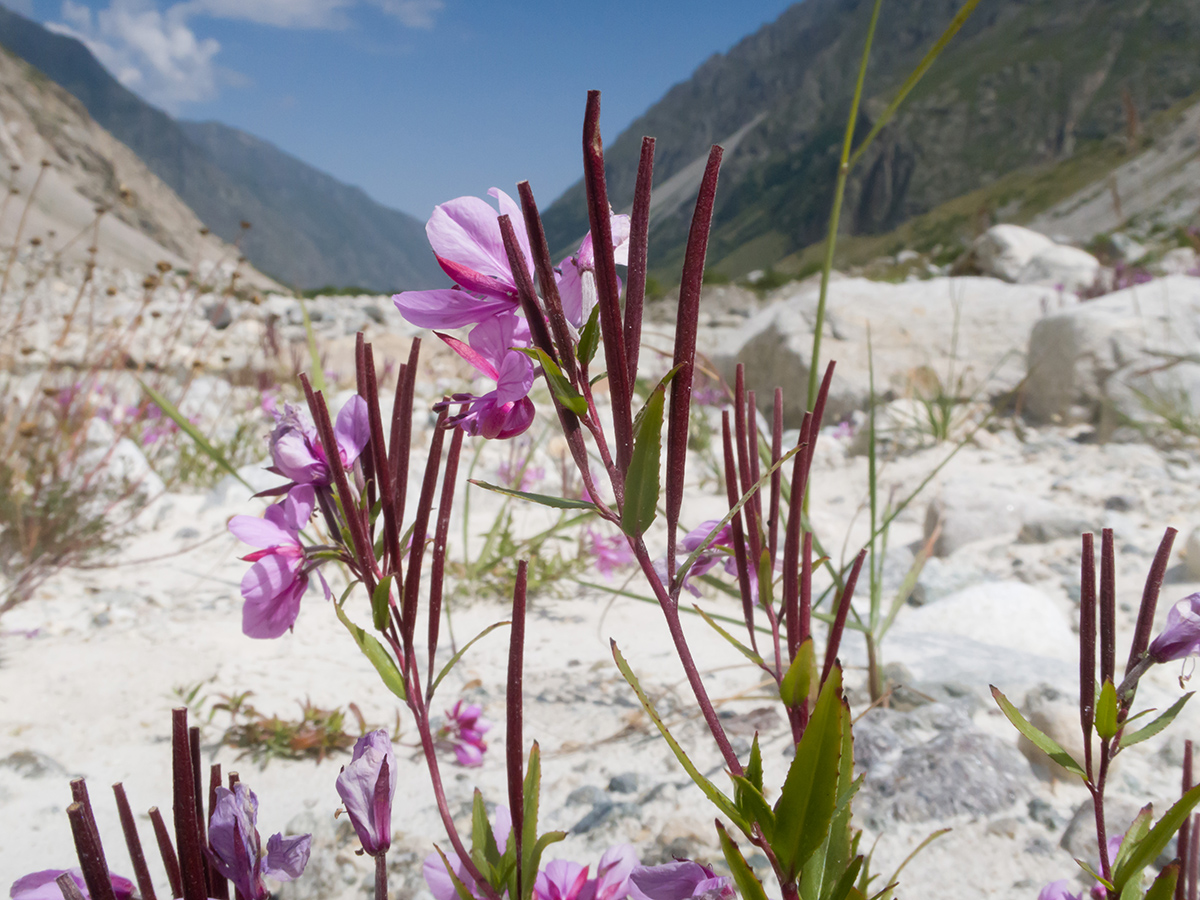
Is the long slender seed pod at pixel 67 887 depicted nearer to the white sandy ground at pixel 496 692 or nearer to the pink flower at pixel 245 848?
the pink flower at pixel 245 848

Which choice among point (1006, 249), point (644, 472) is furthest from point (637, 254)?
point (1006, 249)

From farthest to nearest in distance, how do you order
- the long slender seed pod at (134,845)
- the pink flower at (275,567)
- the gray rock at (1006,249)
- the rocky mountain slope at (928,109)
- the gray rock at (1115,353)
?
the rocky mountain slope at (928,109) → the gray rock at (1006,249) → the gray rock at (1115,353) → the pink flower at (275,567) → the long slender seed pod at (134,845)

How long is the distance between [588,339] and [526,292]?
56 mm

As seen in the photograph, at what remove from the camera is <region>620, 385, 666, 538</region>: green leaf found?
1.57 ft

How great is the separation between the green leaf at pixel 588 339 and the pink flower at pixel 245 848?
1.39 ft

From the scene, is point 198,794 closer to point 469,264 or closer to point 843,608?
point 469,264

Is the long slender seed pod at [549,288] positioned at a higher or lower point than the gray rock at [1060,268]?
lower

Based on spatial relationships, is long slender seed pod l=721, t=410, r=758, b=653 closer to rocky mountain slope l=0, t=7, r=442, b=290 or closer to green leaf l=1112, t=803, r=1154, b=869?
green leaf l=1112, t=803, r=1154, b=869

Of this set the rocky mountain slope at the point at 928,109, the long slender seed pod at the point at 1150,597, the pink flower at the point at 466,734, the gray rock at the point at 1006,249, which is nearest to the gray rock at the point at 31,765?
the pink flower at the point at 466,734

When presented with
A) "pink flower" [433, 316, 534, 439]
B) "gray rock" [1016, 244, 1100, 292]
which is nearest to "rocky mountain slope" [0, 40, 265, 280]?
"gray rock" [1016, 244, 1100, 292]

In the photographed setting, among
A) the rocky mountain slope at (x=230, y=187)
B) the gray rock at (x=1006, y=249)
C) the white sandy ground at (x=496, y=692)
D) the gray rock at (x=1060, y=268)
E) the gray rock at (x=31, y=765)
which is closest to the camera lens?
the white sandy ground at (x=496, y=692)

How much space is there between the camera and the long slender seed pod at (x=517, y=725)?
0.57 metres

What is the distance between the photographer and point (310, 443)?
0.71m

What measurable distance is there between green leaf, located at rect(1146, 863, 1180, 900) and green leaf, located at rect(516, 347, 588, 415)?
55 cm
